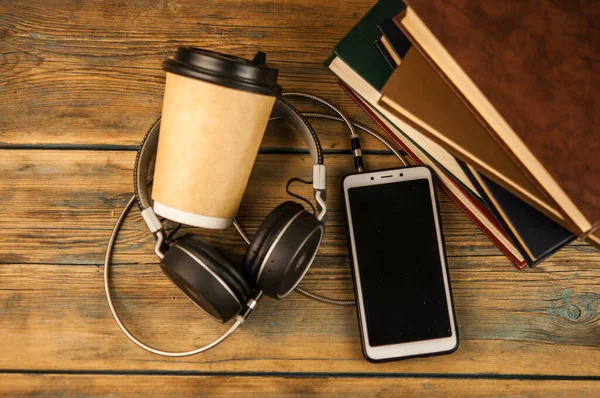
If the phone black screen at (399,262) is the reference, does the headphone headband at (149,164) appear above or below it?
above

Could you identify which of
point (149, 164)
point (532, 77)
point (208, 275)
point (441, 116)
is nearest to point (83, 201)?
point (149, 164)

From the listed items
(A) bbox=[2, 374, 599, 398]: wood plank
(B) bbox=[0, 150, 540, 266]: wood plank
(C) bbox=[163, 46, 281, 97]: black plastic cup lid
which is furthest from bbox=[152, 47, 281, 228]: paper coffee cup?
(A) bbox=[2, 374, 599, 398]: wood plank

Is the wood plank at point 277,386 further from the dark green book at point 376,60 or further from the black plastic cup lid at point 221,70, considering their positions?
the black plastic cup lid at point 221,70

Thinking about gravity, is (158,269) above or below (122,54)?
below

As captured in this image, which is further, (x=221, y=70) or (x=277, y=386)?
(x=277, y=386)

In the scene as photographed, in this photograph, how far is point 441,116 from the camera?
0.62 m

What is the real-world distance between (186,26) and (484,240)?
58cm

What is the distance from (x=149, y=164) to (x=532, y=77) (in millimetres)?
515

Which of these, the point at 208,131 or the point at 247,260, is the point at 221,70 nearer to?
the point at 208,131

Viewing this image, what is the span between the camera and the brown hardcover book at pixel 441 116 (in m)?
0.61

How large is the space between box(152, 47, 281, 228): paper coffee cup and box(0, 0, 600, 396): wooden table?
0.44ft

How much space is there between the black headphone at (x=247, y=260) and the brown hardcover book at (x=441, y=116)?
13 centimetres

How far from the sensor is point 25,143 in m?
0.78

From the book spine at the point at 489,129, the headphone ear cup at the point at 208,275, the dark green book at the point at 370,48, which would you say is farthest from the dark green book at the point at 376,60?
the headphone ear cup at the point at 208,275
